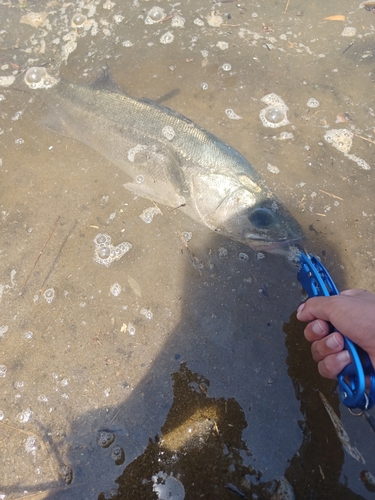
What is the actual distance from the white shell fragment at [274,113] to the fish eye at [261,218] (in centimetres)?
110

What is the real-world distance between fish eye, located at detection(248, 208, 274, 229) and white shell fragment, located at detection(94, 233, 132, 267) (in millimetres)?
1129

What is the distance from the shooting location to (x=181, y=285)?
294 centimetres

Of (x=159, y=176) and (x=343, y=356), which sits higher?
(x=159, y=176)

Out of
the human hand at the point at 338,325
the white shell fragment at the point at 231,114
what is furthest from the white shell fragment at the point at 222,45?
the human hand at the point at 338,325

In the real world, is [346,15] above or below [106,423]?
above

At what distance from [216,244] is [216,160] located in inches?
33.3

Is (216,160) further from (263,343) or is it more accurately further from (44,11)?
(44,11)

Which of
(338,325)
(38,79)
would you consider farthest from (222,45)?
(338,325)

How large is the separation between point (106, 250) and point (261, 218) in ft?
4.60

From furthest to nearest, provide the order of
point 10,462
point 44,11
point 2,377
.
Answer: point 44,11
point 2,377
point 10,462

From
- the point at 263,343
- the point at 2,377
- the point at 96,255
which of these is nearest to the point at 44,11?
the point at 96,255

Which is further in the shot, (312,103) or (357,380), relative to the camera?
(312,103)

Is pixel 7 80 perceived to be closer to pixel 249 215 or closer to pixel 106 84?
pixel 106 84

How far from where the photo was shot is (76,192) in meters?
3.34
